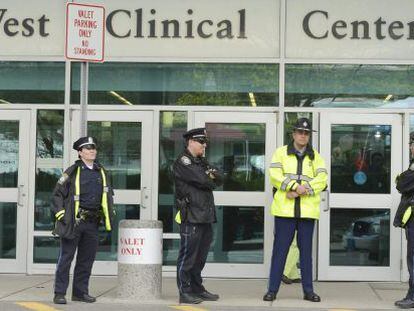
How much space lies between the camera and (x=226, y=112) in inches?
413

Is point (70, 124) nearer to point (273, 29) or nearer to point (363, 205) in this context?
point (273, 29)

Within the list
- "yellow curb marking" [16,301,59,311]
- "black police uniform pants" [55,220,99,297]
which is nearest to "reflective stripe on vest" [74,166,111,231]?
"black police uniform pants" [55,220,99,297]

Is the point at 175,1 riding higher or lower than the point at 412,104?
higher

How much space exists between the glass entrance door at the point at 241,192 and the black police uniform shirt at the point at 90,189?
8.37 ft

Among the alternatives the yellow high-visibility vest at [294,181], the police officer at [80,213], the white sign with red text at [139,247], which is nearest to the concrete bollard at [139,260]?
the white sign with red text at [139,247]

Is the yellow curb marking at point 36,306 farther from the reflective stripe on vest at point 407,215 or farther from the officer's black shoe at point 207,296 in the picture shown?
the reflective stripe on vest at point 407,215

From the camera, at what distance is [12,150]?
10820 millimetres

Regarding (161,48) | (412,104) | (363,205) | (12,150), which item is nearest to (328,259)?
(363,205)

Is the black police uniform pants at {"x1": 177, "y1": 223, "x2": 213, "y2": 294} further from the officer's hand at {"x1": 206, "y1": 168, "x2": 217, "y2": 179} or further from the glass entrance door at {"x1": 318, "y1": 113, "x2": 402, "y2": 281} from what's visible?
the glass entrance door at {"x1": 318, "y1": 113, "x2": 402, "y2": 281}

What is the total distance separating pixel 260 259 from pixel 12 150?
378cm

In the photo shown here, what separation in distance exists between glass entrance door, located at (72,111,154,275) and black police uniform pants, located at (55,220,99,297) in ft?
7.29

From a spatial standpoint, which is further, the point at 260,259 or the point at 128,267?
the point at 260,259

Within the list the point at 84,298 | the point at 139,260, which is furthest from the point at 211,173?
the point at 84,298

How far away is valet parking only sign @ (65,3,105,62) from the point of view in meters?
7.96
